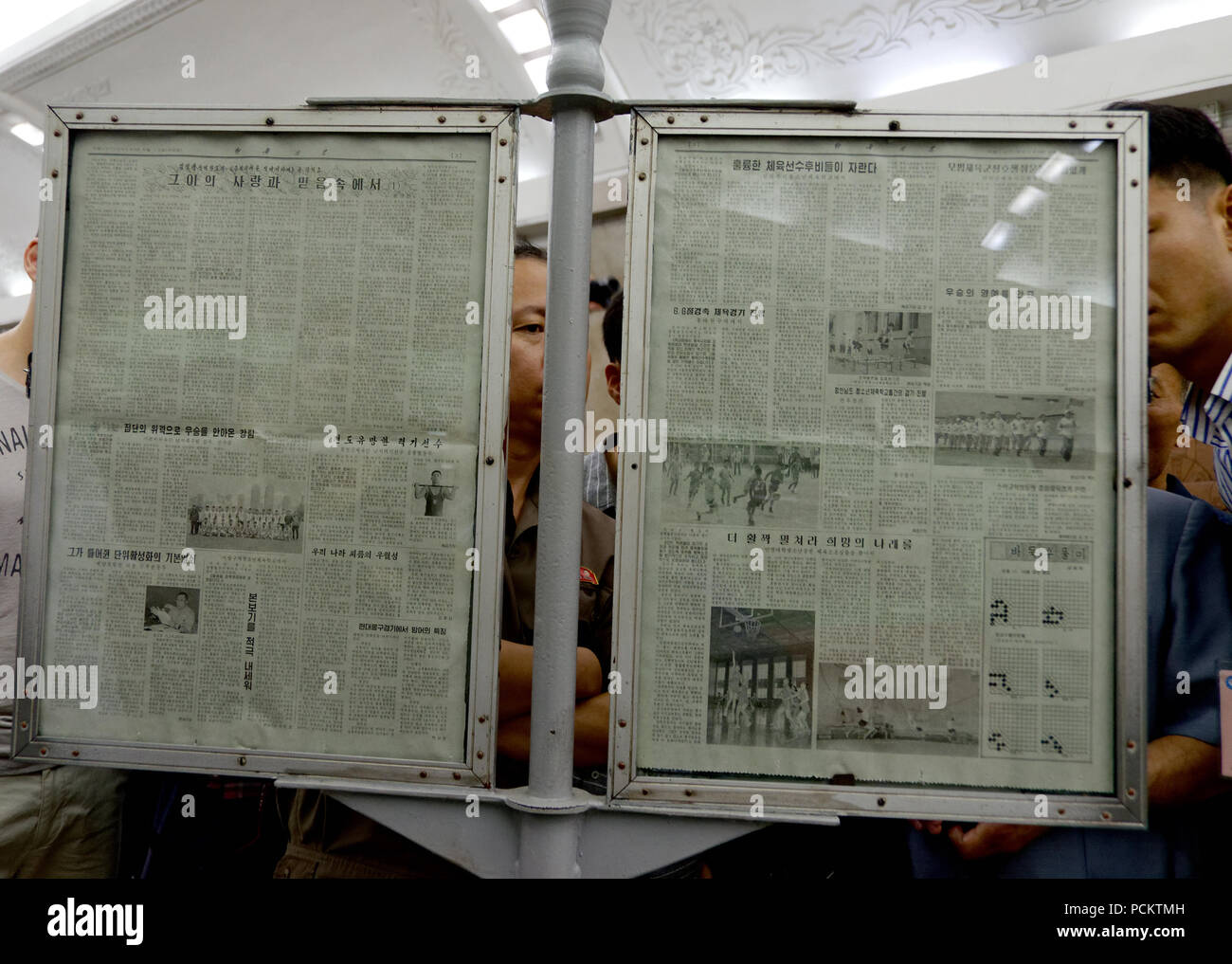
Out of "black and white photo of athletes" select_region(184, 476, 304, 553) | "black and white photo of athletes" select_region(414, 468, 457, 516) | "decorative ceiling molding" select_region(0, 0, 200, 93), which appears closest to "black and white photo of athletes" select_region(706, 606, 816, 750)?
"black and white photo of athletes" select_region(414, 468, 457, 516)

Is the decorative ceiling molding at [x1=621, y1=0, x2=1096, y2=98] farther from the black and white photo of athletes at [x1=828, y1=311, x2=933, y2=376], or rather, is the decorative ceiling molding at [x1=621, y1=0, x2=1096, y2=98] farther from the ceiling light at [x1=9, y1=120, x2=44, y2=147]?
the ceiling light at [x1=9, y1=120, x2=44, y2=147]

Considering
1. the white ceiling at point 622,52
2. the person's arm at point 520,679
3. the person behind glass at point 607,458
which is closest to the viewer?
the person's arm at point 520,679

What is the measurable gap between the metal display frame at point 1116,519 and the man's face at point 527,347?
1.83ft

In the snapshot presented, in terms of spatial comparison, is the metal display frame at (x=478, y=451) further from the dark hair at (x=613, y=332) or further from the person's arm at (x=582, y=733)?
the dark hair at (x=613, y=332)

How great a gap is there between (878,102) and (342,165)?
5.72ft

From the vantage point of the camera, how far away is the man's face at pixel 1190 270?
6.10 feet

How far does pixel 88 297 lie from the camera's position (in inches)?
55.3

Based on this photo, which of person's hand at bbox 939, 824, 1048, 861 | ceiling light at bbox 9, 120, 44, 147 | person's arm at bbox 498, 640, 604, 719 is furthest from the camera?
ceiling light at bbox 9, 120, 44, 147

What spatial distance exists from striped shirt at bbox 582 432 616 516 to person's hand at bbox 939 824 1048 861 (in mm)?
1196

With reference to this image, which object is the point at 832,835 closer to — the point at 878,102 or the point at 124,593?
the point at 124,593

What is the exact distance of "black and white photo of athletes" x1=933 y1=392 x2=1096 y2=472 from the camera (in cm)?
127

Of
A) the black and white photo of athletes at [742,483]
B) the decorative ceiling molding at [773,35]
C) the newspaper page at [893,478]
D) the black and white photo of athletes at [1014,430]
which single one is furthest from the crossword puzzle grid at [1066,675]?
the decorative ceiling molding at [773,35]

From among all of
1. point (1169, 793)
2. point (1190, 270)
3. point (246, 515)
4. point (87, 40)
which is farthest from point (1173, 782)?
point (87, 40)

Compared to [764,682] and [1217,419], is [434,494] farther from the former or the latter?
[1217,419]
